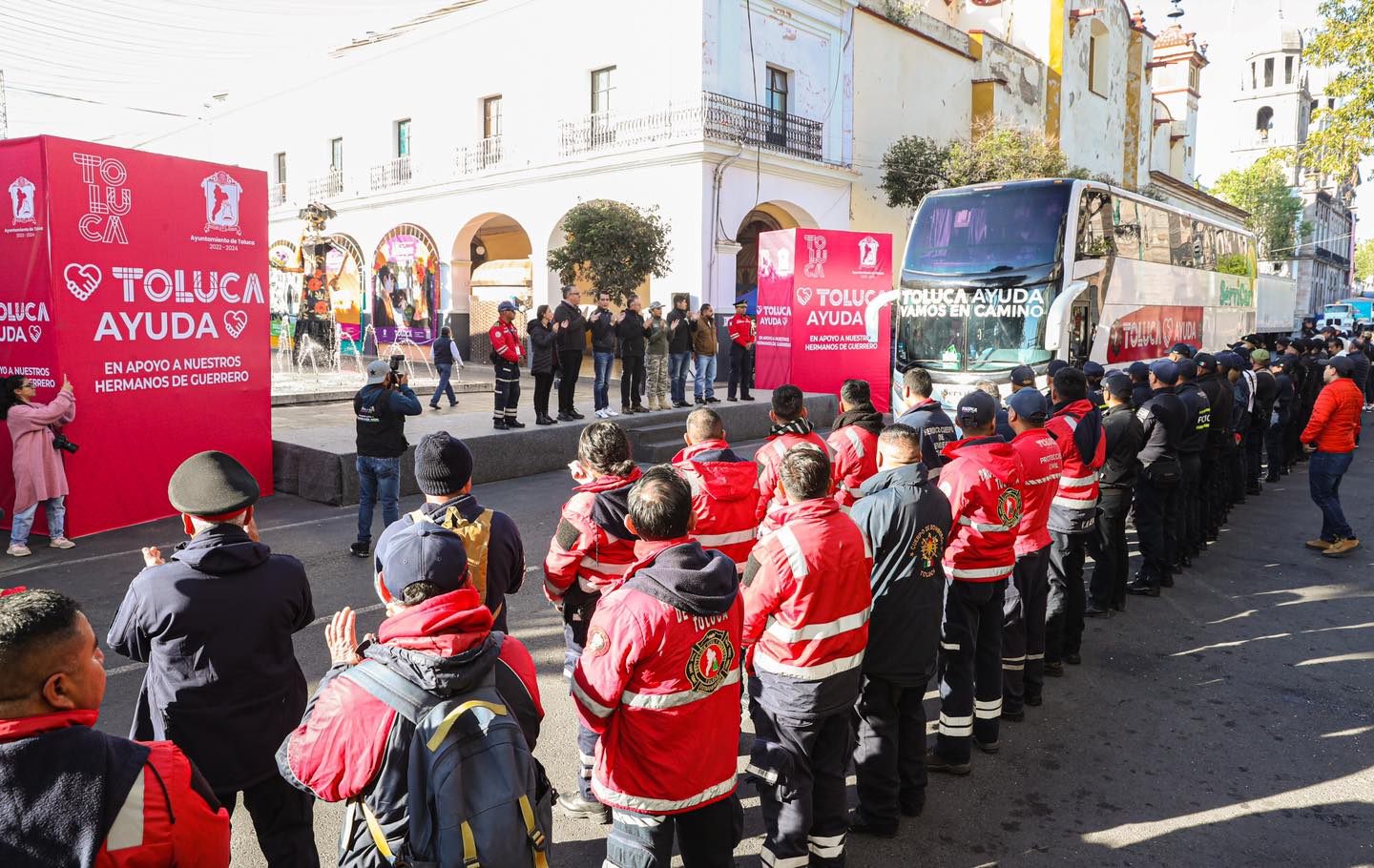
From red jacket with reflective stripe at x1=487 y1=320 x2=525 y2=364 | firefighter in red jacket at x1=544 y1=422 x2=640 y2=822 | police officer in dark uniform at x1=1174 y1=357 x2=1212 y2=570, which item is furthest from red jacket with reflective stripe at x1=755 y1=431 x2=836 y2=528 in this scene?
red jacket with reflective stripe at x1=487 y1=320 x2=525 y2=364

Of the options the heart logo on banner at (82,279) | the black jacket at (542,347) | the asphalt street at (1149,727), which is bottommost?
the asphalt street at (1149,727)

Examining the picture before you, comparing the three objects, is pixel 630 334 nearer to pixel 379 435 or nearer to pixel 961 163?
pixel 379 435

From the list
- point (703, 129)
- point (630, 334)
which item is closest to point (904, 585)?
point (630, 334)

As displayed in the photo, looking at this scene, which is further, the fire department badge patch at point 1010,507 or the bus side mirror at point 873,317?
the bus side mirror at point 873,317

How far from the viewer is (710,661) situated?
288cm

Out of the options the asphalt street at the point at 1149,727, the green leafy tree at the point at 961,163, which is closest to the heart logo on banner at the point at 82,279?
the asphalt street at the point at 1149,727

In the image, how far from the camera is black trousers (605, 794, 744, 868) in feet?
9.53

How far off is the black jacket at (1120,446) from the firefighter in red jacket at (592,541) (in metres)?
4.36

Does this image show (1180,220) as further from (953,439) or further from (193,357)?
(193,357)

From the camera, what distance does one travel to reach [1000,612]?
15.6 feet

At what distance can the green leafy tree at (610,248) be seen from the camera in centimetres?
2014

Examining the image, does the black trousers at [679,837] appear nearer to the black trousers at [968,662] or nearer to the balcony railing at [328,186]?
the black trousers at [968,662]

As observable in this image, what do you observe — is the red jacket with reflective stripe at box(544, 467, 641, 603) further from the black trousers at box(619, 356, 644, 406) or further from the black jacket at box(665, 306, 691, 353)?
the black jacket at box(665, 306, 691, 353)

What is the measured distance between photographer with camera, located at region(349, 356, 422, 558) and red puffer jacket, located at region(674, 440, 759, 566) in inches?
143
